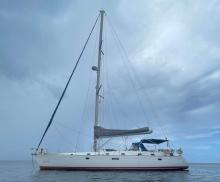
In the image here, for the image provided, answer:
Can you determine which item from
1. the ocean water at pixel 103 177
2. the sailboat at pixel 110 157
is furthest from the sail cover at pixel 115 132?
the ocean water at pixel 103 177

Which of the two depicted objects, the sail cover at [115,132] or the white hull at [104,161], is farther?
the sail cover at [115,132]

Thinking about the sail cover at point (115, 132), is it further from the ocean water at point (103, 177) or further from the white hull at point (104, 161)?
the ocean water at point (103, 177)

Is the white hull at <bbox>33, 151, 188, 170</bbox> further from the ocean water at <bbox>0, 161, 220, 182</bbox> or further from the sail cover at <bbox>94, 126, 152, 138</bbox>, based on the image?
the sail cover at <bbox>94, 126, 152, 138</bbox>

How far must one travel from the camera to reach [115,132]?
1601 inches

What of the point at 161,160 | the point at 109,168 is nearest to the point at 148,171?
the point at 161,160

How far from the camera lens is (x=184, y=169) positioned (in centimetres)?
4428

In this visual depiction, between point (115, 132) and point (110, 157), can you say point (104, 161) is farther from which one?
point (115, 132)

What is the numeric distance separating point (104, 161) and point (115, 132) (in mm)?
3724

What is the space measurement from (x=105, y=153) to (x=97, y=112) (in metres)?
5.15

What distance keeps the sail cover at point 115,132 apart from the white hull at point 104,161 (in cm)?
232

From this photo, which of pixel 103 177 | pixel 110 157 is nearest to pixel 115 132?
pixel 110 157

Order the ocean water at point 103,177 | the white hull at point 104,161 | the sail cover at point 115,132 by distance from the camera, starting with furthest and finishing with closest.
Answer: the sail cover at point 115,132 → the white hull at point 104,161 → the ocean water at point 103,177

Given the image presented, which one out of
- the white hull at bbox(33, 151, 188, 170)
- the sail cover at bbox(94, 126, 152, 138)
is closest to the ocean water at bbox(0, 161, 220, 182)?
the white hull at bbox(33, 151, 188, 170)

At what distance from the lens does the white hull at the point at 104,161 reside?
131 ft
